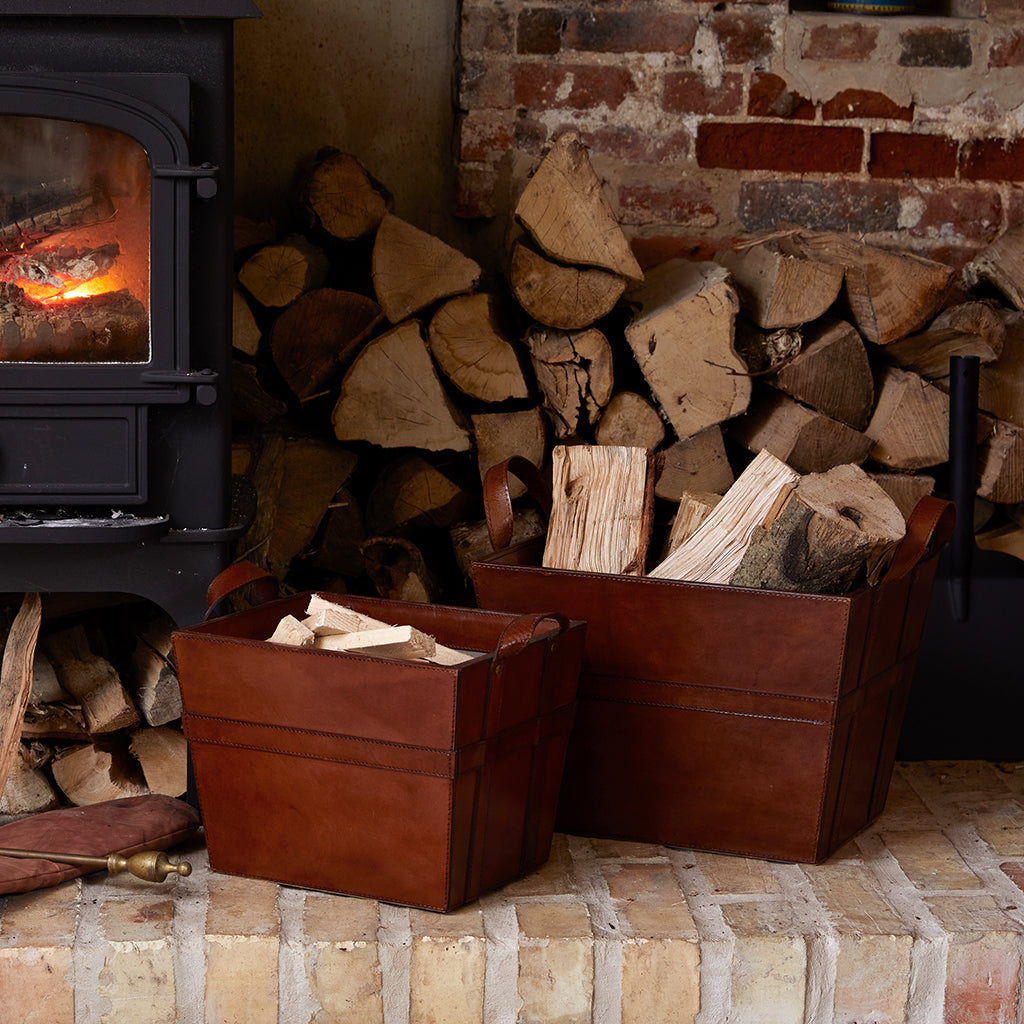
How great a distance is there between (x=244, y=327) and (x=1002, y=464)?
139cm

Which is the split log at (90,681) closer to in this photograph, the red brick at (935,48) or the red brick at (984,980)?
the red brick at (984,980)

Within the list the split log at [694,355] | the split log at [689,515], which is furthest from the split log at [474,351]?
the split log at [689,515]

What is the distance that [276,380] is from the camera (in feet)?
7.70

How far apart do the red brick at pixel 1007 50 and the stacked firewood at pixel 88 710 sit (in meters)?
1.92

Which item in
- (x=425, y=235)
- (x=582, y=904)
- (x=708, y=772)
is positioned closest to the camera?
(x=582, y=904)

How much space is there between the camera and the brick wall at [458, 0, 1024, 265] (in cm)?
252

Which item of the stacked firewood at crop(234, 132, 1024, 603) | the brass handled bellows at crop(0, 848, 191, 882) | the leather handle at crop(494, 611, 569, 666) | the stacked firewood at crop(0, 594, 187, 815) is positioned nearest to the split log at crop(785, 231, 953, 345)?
the stacked firewood at crop(234, 132, 1024, 603)

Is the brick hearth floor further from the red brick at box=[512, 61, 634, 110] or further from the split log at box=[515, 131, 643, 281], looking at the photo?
the red brick at box=[512, 61, 634, 110]

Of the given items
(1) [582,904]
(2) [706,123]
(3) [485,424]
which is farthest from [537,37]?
(1) [582,904]

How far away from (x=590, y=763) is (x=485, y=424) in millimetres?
715

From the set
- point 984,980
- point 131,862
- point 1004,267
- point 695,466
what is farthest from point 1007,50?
point 131,862

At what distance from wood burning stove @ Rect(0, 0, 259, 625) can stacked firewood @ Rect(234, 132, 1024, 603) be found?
38 centimetres

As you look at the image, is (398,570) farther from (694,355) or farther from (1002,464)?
(1002,464)

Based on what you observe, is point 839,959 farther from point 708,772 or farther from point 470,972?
point 470,972
